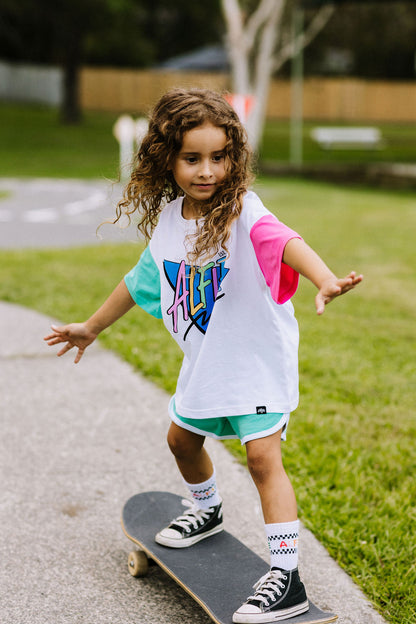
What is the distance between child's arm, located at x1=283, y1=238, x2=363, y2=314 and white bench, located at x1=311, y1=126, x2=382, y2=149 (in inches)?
1022

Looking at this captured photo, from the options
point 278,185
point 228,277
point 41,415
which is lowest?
point 278,185

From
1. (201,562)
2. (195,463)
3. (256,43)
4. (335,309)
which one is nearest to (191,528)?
(201,562)

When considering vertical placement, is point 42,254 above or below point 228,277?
below

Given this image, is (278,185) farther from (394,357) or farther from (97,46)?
(97,46)

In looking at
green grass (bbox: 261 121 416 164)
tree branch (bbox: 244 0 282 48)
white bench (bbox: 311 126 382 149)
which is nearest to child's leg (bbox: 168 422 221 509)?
tree branch (bbox: 244 0 282 48)

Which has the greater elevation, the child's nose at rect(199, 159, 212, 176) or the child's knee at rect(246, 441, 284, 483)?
the child's nose at rect(199, 159, 212, 176)

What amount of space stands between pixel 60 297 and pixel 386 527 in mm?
3912

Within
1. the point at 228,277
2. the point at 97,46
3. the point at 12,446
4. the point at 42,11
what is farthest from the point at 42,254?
the point at 97,46

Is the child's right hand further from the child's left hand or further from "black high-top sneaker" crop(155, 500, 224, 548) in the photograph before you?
the child's left hand

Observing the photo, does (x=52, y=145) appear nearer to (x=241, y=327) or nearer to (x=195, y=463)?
(x=195, y=463)

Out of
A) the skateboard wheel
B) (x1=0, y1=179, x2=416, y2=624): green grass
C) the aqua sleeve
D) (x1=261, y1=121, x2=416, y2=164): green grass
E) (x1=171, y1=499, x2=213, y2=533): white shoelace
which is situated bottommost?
(x1=261, y1=121, x2=416, y2=164): green grass

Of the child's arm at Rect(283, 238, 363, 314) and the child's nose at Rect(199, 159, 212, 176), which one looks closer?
the child's arm at Rect(283, 238, 363, 314)

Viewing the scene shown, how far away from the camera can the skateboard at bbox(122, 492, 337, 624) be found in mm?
2258

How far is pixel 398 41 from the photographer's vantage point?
152 ft
